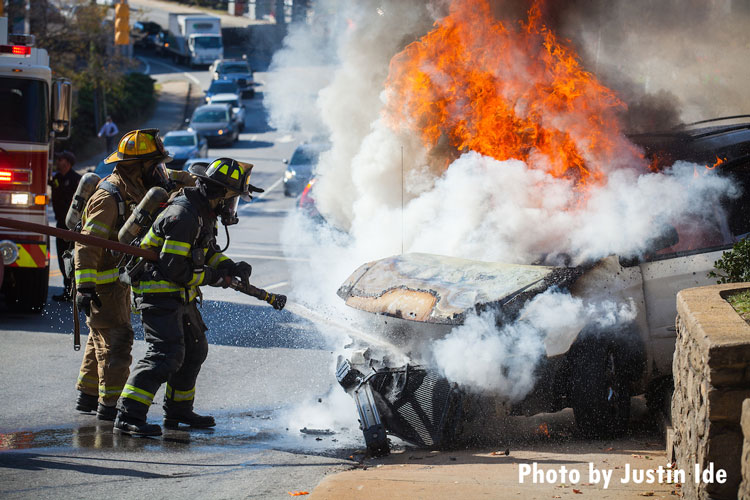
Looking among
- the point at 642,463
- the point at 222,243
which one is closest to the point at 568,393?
the point at 642,463

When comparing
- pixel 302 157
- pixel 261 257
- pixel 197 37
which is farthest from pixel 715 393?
pixel 197 37

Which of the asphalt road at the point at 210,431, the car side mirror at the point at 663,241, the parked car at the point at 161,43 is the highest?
the parked car at the point at 161,43

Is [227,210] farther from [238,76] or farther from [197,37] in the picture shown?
[197,37]

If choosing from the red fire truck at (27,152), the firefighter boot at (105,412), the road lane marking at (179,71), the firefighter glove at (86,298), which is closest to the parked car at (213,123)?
the road lane marking at (179,71)

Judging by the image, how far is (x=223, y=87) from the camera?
41875 millimetres

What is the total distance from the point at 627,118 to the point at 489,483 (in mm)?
5173

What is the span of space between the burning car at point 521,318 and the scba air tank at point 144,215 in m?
1.43

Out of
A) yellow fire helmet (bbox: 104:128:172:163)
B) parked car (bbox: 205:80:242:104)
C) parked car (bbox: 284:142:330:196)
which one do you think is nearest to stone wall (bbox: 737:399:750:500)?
yellow fire helmet (bbox: 104:128:172:163)

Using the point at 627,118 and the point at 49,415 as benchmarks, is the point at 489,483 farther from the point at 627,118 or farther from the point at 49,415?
the point at 627,118

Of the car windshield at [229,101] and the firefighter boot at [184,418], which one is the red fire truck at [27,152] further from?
the car windshield at [229,101]

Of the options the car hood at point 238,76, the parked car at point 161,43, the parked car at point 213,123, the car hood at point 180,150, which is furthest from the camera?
the parked car at point 161,43

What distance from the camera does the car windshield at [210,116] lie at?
115 feet

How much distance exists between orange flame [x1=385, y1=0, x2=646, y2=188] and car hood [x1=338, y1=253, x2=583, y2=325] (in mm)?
1329

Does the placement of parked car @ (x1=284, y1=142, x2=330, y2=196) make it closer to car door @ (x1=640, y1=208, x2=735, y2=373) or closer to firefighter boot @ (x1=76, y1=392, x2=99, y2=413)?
firefighter boot @ (x1=76, y1=392, x2=99, y2=413)
